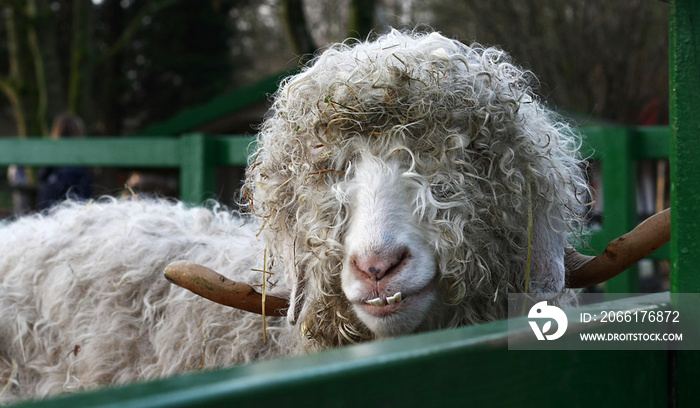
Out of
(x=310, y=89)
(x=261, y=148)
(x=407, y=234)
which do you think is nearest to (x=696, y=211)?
(x=407, y=234)

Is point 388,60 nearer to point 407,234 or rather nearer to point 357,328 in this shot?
point 407,234

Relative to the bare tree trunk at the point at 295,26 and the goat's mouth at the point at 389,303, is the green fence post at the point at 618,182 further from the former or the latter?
the bare tree trunk at the point at 295,26

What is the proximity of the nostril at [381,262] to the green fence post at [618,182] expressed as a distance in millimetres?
3118

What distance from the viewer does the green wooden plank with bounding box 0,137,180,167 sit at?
5277 mm

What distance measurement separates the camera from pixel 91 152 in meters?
5.48

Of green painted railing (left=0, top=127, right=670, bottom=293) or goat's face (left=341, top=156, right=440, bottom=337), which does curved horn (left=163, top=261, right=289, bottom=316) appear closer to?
goat's face (left=341, top=156, right=440, bottom=337)

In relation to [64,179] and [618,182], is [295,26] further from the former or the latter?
[618,182]

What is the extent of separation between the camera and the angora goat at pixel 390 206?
77.4 inches

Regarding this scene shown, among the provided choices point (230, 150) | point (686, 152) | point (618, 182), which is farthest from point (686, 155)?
point (230, 150)

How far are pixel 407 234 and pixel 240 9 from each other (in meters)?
18.7

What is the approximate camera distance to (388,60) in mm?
2217

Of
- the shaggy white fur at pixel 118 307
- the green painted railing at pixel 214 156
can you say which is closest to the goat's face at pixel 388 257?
the shaggy white fur at pixel 118 307

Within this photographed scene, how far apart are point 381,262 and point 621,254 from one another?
883 millimetres

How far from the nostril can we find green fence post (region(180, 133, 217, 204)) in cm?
329
